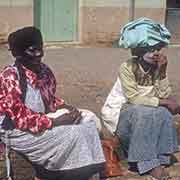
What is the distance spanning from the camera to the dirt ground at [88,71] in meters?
8.60

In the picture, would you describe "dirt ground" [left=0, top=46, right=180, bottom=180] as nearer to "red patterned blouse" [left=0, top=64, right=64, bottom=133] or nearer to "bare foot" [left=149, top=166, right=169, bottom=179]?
"bare foot" [left=149, top=166, right=169, bottom=179]

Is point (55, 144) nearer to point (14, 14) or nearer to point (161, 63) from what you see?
point (161, 63)

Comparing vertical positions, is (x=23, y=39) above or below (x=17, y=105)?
above

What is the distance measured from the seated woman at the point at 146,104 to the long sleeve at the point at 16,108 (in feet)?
3.10

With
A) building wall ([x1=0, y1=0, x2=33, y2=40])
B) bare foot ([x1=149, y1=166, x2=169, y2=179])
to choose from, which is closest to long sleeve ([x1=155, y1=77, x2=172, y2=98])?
bare foot ([x1=149, y1=166, x2=169, y2=179])

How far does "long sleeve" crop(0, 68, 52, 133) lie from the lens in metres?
4.68

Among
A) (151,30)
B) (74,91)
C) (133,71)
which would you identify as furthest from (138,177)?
(74,91)

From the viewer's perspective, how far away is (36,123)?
4.76 meters

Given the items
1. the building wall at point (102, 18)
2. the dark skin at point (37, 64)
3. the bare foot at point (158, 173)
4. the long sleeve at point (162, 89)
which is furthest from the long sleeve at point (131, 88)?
the building wall at point (102, 18)

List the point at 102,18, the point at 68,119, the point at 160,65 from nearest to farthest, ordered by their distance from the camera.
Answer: the point at 68,119
the point at 160,65
the point at 102,18

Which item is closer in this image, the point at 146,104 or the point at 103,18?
the point at 146,104

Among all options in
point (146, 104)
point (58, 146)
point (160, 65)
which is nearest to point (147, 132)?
point (146, 104)

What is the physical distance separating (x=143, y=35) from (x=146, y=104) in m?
0.56

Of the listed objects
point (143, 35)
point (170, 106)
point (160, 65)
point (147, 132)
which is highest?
point (143, 35)
